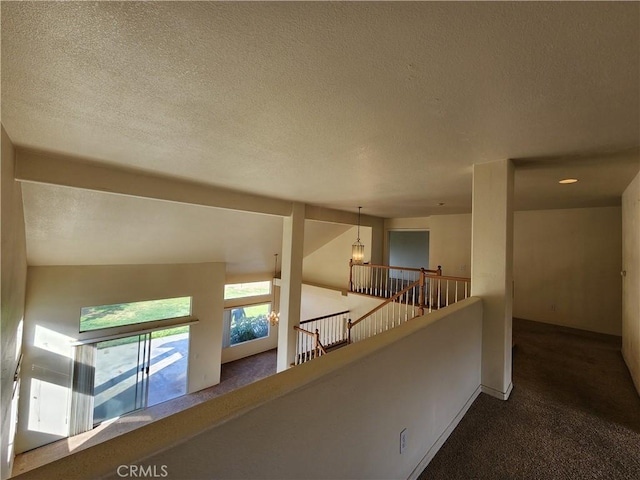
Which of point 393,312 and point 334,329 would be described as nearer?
point 393,312

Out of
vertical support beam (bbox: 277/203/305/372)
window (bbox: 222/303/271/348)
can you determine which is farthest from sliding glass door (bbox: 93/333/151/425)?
vertical support beam (bbox: 277/203/305/372)

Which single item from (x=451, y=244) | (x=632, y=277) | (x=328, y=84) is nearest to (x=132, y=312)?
(x=328, y=84)

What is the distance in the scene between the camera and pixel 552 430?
2012 mm

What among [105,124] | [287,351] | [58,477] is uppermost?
[105,124]

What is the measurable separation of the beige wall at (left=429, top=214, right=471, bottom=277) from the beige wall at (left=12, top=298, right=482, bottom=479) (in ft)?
15.7

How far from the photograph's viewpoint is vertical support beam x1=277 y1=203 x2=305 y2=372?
473cm

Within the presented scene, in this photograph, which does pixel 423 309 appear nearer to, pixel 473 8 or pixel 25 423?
pixel 473 8

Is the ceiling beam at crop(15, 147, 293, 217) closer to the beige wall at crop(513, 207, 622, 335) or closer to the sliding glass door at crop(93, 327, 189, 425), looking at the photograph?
the sliding glass door at crop(93, 327, 189, 425)

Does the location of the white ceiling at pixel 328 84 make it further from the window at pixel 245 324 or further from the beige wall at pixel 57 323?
the window at pixel 245 324

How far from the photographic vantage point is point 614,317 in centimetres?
441

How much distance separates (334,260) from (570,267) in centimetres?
538

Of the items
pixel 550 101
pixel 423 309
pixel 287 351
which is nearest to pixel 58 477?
pixel 550 101

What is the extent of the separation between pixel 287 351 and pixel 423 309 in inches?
103

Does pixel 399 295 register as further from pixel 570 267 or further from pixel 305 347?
pixel 570 267
